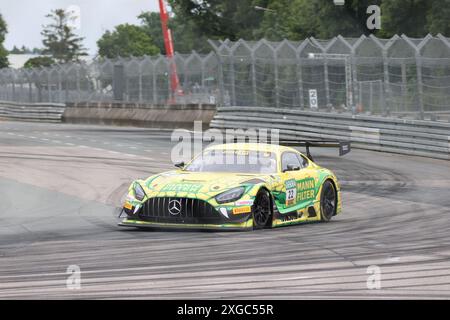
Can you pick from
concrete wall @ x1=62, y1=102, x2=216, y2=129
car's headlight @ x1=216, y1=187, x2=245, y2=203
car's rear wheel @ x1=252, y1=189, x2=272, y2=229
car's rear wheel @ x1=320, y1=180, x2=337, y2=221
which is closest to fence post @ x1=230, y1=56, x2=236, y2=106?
concrete wall @ x1=62, y1=102, x2=216, y2=129

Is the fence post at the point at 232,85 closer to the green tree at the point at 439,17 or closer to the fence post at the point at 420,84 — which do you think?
the fence post at the point at 420,84

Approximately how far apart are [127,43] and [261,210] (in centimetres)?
15458

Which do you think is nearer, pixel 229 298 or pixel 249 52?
pixel 229 298

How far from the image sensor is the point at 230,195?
13.8m

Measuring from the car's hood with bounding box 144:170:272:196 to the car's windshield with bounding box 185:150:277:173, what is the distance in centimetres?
30

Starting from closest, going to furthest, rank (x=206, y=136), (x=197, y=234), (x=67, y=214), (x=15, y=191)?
(x=197, y=234), (x=67, y=214), (x=15, y=191), (x=206, y=136)

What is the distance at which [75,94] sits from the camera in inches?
1997

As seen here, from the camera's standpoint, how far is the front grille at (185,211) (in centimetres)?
1368

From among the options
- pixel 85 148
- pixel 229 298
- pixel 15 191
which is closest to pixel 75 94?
pixel 85 148

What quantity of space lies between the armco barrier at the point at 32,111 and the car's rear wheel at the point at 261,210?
37.2 m

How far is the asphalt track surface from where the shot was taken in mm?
9047

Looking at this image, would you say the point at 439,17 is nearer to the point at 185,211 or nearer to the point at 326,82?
the point at 326,82
